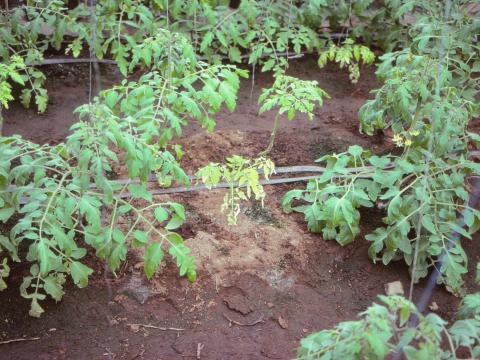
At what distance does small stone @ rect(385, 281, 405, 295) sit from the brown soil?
6cm

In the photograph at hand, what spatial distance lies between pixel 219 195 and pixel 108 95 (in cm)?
122

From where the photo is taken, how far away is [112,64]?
241 inches

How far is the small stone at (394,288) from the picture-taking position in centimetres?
412

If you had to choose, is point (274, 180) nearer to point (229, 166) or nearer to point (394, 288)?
point (229, 166)

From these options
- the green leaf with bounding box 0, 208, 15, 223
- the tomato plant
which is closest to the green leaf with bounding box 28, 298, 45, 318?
the tomato plant

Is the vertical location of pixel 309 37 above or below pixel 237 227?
above

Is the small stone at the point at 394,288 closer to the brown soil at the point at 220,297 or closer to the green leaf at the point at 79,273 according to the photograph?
the brown soil at the point at 220,297

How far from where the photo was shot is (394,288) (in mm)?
4141

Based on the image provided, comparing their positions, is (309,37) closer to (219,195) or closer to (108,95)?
(219,195)

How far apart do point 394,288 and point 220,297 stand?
118 cm

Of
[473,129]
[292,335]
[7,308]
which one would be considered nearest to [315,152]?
[473,129]

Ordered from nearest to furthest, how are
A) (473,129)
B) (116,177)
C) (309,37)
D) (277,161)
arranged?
(116,177), (277,161), (473,129), (309,37)

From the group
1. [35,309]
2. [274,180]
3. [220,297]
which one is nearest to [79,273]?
[35,309]

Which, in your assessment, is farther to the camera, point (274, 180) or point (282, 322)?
point (274, 180)
